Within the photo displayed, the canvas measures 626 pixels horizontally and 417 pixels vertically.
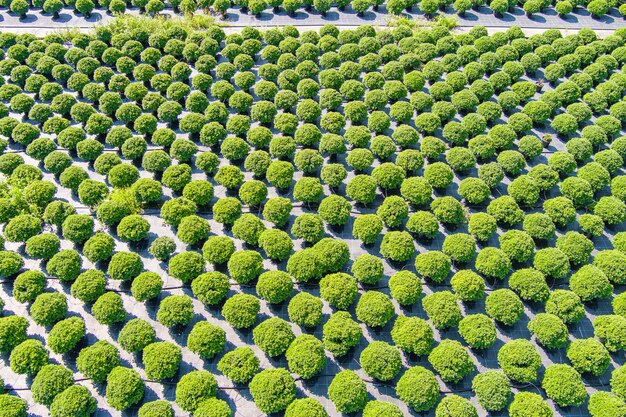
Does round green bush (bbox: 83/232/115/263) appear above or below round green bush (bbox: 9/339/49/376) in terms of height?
above

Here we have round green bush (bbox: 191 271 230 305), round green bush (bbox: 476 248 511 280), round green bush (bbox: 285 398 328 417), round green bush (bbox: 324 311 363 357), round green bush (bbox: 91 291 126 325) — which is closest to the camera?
round green bush (bbox: 285 398 328 417)

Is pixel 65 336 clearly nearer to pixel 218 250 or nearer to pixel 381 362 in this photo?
pixel 218 250

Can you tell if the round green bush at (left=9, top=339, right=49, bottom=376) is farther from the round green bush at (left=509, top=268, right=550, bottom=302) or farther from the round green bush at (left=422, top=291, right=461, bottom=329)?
the round green bush at (left=509, top=268, right=550, bottom=302)

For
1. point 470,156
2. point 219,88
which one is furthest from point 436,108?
point 219,88

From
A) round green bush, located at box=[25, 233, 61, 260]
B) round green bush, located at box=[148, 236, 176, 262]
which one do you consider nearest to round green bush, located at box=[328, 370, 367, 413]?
round green bush, located at box=[148, 236, 176, 262]

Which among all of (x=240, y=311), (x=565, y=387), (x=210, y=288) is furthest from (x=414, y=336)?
(x=210, y=288)

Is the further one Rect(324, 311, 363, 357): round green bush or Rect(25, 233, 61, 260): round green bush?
Rect(25, 233, 61, 260): round green bush
